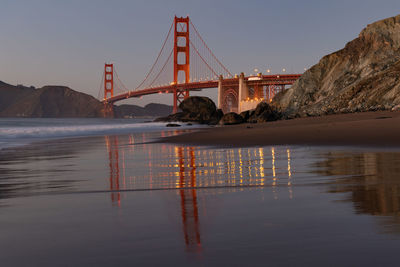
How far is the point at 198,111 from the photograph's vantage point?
218 ft

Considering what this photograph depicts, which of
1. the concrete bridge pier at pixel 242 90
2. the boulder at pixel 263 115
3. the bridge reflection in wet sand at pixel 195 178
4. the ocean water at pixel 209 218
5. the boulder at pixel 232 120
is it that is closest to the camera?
the ocean water at pixel 209 218

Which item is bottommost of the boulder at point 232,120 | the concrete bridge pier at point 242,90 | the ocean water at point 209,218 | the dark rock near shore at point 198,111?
the ocean water at point 209,218

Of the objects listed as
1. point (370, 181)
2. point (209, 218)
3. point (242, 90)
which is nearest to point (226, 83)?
point (242, 90)

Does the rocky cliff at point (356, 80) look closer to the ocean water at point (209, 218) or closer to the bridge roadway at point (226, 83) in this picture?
the bridge roadway at point (226, 83)

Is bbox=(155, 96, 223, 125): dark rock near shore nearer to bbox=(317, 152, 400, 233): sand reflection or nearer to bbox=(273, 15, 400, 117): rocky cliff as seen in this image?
bbox=(273, 15, 400, 117): rocky cliff

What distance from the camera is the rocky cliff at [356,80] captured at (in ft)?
104

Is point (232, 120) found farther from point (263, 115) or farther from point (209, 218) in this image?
point (209, 218)

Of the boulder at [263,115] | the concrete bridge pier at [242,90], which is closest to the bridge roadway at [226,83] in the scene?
the concrete bridge pier at [242,90]

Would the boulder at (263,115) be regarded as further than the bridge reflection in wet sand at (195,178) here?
Yes

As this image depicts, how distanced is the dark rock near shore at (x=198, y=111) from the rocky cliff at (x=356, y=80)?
16.1 metres

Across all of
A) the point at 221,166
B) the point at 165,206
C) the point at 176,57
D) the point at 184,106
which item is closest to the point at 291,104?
the point at 184,106

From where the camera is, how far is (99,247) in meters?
2.94

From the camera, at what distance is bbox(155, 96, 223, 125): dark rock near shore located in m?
65.1

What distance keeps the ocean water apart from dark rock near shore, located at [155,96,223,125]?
5754cm
